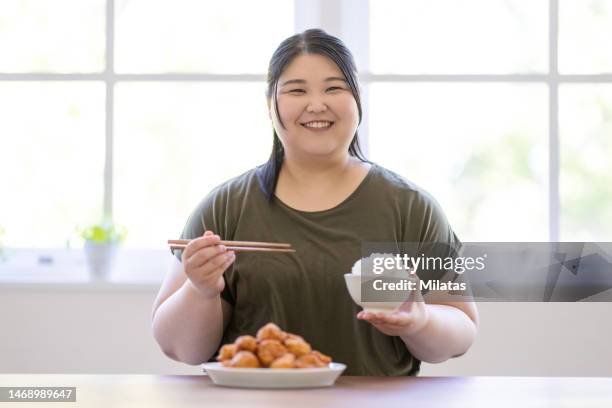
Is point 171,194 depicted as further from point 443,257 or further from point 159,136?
point 443,257

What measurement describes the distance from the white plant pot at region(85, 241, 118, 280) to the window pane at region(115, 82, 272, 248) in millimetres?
136

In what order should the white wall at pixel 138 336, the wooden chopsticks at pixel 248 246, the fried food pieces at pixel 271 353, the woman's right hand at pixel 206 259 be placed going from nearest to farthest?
the fried food pieces at pixel 271 353
the woman's right hand at pixel 206 259
the wooden chopsticks at pixel 248 246
the white wall at pixel 138 336

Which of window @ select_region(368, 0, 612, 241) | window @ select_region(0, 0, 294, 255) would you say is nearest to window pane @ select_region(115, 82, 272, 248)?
window @ select_region(0, 0, 294, 255)

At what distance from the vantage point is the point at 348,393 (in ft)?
4.22

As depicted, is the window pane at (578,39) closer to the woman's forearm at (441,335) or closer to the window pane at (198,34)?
the window pane at (198,34)

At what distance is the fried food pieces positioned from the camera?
131 centimetres

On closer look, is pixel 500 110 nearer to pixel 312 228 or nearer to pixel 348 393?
pixel 312 228

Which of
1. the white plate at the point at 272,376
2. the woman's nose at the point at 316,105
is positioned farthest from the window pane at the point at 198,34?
the white plate at the point at 272,376

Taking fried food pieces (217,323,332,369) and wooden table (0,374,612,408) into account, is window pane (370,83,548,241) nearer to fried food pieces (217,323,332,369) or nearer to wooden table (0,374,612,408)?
wooden table (0,374,612,408)

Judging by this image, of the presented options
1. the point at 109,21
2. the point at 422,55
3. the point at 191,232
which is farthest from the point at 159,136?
the point at 191,232

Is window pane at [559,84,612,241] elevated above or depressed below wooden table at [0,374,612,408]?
above

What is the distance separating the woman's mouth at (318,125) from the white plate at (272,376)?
61cm

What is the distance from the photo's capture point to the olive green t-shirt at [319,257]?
177cm

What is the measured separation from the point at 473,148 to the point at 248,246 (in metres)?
1.55
